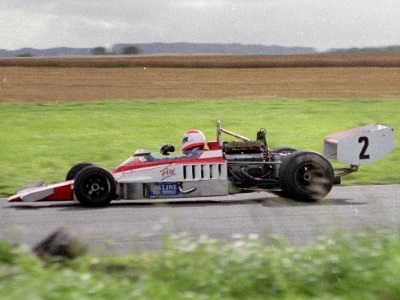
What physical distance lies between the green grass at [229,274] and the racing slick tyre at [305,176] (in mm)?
4672

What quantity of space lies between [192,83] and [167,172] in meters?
24.8

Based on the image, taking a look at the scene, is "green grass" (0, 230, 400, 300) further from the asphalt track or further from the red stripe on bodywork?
Answer: the red stripe on bodywork

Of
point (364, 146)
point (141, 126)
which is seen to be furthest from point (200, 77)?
point (364, 146)

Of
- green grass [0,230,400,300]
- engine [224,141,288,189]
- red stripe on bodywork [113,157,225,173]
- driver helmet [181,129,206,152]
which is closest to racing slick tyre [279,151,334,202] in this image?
engine [224,141,288,189]

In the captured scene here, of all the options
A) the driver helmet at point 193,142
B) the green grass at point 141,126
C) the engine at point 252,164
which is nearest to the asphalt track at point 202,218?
the engine at point 252,164

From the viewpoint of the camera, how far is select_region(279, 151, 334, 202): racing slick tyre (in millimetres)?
12266

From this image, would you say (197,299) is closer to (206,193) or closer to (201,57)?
(206,193)

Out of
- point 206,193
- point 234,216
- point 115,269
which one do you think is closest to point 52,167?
point 206,193

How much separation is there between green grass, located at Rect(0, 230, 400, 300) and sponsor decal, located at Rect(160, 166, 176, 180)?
15.8 ft

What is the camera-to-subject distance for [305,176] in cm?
1235

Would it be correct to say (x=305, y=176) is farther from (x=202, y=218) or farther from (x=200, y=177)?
(x=202, y=218)

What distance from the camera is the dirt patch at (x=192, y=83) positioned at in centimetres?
3170

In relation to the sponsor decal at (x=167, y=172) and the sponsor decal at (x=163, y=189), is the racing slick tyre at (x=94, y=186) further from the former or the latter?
the sponsor decal at (x=167, y=172)

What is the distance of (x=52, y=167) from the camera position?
1741 cm
